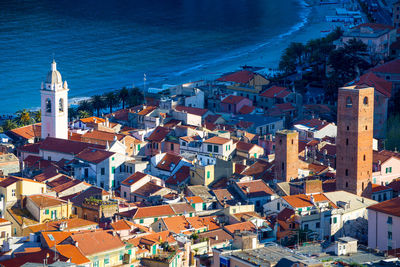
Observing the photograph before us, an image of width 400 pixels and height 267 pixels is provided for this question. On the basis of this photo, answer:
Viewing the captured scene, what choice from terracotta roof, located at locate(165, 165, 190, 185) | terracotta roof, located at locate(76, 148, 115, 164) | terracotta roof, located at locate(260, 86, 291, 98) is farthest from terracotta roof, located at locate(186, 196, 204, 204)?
terracotta roof, located at locate(260, 86, 291, 98)

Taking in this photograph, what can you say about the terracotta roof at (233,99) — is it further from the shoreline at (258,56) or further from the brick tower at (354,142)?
the brick tower at (354,142)

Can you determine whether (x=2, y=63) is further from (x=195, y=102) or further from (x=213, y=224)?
(x=213, y=224)

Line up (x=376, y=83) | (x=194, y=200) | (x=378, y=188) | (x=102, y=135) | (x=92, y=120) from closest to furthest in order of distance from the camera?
(x=194, y=200)
(x=378, y=188)
(x=102, y=135)
(x=92, y=120)
(x=376, y=83)

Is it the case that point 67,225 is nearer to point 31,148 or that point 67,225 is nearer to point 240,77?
point 31,148

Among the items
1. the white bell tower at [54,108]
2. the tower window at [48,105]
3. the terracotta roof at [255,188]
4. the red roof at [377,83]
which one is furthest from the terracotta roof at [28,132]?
the red roof at [377,83]

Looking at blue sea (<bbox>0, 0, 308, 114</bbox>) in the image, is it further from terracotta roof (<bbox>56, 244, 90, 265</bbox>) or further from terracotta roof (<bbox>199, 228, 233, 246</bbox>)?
terracotta roof (<bbox>56, 244, 90, 265</bbox>)

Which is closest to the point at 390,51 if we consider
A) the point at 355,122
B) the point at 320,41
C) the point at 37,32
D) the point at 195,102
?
the point at 320,41

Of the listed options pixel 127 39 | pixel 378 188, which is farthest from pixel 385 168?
pixel 127 39
